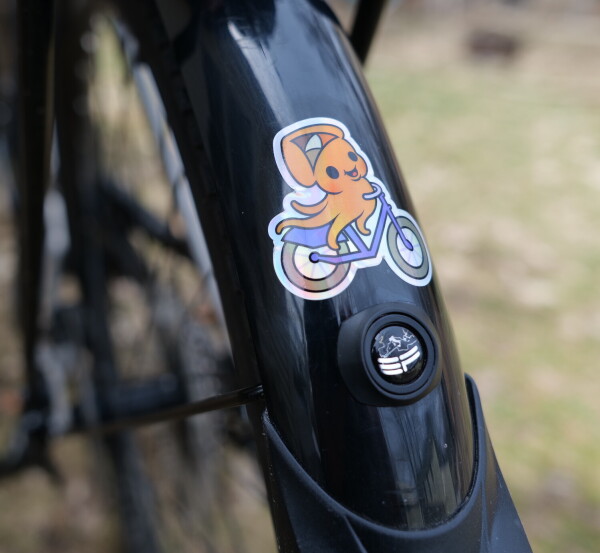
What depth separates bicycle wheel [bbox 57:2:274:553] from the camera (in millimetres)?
911

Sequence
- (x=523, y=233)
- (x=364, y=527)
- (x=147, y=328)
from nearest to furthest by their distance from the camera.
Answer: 1. (x=364, y=527)
2. (x=147, y=328)
3. (x=523, y=233)

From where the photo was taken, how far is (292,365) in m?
0.43

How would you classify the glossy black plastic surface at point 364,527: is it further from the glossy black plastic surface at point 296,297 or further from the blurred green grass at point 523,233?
the blurred green grass at point 523,233

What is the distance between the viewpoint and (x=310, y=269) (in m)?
0.43

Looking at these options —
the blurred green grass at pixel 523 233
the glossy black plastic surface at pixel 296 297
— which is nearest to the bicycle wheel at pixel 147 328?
the glossy black plastic surface at pixel 296 297

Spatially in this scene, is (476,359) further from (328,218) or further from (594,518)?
(328,218)

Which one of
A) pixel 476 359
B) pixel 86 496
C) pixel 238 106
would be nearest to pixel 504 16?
pixel 476 359

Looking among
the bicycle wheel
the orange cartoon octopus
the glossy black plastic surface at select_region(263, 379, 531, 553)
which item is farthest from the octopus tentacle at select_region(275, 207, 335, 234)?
the bicycle wheel

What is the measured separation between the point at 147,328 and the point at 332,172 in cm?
73

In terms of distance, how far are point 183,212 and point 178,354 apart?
262 mm

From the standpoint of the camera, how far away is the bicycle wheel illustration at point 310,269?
43cm

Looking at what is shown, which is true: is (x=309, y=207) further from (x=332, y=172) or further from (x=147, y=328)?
(x=147, y=328)

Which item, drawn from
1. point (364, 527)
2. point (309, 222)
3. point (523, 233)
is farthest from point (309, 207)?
point (523, 233)

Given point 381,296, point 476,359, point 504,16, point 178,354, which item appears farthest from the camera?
point 504,16
